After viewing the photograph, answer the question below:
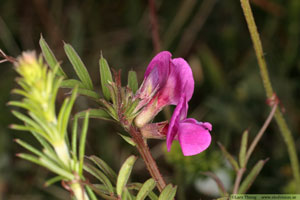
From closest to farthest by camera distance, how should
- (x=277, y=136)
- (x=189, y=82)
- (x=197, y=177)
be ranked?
(x=189, y=82) → (x=197, y=177) → (x=277, y=136)

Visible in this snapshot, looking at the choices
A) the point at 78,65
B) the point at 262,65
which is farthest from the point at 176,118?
the point at 262,65

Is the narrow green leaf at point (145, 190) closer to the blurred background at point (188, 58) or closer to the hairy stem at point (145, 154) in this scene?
the hairy stem at point (145, 154)

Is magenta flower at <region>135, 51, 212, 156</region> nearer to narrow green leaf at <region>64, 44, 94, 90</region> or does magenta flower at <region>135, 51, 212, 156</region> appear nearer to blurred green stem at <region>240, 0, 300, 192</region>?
narrow green leaf at <region>64, 44, 94, 90</region>

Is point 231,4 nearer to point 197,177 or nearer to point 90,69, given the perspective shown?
point 90,69

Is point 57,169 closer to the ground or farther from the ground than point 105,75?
closer to the ground

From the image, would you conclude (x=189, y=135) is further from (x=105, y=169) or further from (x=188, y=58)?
(x=188, y=58)

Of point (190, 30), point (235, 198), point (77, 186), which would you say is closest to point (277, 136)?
point (190, 30)

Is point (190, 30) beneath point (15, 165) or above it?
above
